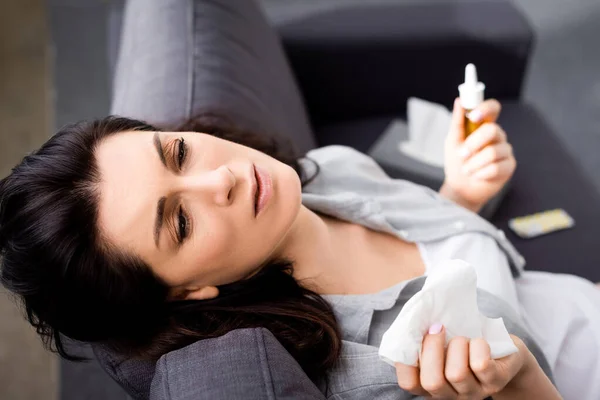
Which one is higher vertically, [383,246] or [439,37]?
[439,37]

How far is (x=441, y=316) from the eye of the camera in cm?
84

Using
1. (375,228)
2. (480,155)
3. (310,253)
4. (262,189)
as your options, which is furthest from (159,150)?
(480,155)

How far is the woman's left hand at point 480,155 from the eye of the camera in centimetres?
119

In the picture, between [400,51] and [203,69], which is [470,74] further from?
[400,51]

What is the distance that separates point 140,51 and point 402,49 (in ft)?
2.50

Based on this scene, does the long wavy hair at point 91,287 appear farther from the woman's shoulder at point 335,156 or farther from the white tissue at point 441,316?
the woman's shoulder at point 335,156

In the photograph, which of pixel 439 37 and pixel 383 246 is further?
pixel 439 37

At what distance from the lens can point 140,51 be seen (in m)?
1.46

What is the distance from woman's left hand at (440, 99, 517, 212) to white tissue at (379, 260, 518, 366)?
42 centimetres

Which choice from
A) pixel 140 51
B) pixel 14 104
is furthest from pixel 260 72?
pixel 14 104

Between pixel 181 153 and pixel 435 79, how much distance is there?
3.50 feet

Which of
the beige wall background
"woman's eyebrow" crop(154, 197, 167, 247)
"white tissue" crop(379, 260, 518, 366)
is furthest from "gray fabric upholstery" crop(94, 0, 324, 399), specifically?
the beige wall background

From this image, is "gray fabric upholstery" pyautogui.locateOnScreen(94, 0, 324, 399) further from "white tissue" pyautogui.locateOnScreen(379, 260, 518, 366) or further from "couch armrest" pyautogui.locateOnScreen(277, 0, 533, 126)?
"white tissue" pyautogui.locateOnScreen(379, 260, 518, 366)

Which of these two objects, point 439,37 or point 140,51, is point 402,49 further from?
point 140,51
